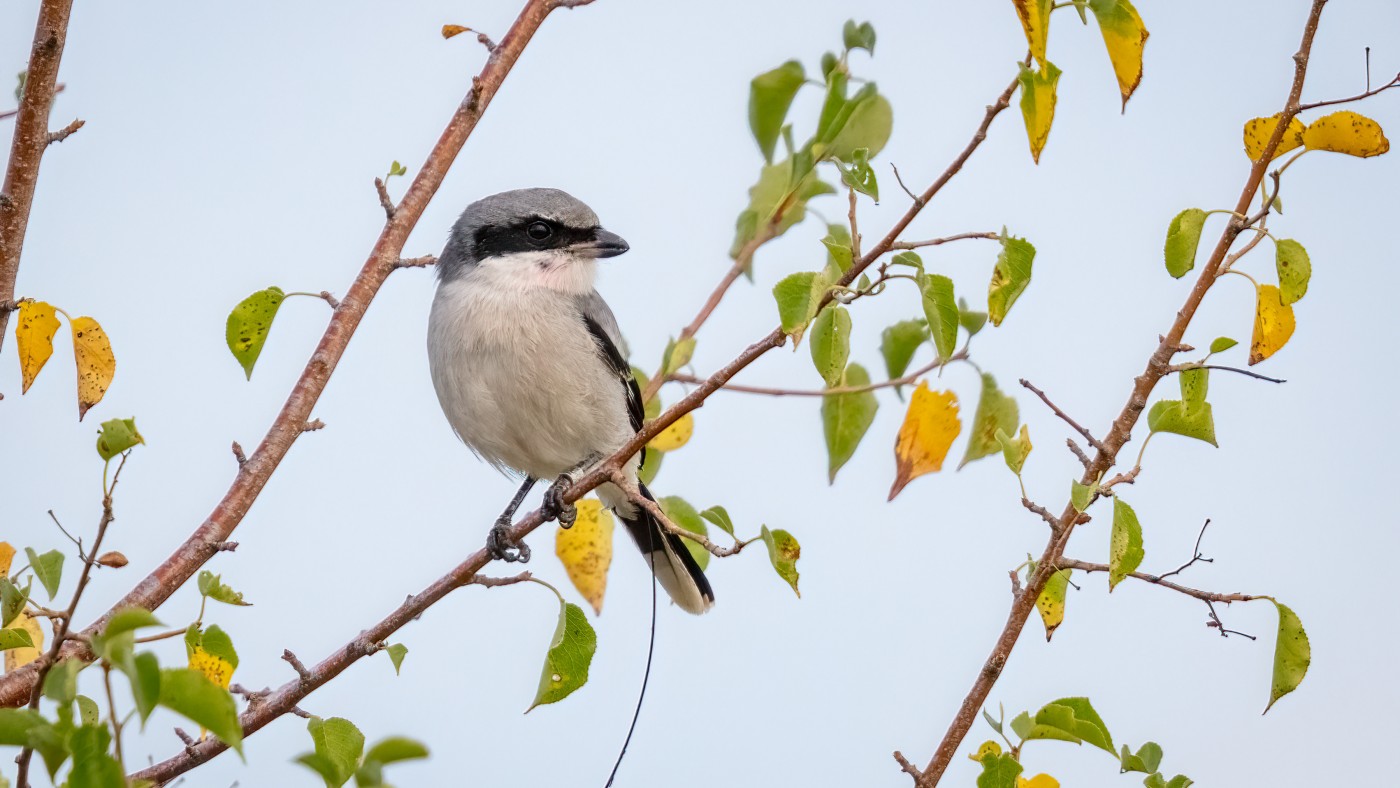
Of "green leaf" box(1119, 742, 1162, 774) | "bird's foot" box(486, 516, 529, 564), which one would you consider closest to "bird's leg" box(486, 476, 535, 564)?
"bird's foot" box(486, 516, 529, 564)

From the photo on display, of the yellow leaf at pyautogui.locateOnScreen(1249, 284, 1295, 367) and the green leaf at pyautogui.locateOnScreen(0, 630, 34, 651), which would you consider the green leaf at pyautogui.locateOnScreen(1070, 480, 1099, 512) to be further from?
the green leaf at pyautogui.locateOnScreen(0, 630, 34, 651)

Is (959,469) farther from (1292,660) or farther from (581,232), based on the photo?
(581,232)

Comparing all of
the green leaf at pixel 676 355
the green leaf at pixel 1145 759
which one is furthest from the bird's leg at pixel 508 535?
the green leaf at pixel 1145 759

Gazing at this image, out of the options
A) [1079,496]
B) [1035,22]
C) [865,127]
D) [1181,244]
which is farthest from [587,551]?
[1035,22]

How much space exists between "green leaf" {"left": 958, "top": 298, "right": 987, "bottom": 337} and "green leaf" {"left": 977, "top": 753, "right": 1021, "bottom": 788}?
2.77ft

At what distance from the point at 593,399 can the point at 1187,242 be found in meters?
2.55

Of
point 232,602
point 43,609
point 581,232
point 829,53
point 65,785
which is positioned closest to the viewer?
point 65,785

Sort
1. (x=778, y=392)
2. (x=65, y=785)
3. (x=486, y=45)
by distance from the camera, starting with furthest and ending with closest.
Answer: (x=486, y=45) < (x=778, y=392) < (x=65, y=785)

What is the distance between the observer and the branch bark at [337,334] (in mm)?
2811

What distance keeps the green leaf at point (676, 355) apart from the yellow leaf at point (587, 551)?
918 mm

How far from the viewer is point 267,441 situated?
Result: 3029mm

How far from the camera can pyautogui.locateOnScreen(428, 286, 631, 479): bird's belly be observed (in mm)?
4547

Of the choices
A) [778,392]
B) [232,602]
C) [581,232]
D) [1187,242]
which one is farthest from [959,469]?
[581,232]

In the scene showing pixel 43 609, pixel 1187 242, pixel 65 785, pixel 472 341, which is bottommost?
pixel 65 785
